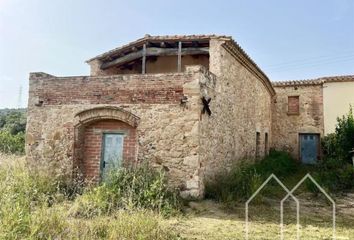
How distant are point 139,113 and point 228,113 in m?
3.46

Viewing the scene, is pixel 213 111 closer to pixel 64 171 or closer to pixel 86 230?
pixel 64 171

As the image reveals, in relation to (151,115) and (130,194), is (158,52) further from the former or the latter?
(130,194)

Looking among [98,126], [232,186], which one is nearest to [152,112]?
[98,126]

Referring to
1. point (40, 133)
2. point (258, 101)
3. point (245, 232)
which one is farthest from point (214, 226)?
point (258, 101)

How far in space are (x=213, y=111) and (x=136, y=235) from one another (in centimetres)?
515

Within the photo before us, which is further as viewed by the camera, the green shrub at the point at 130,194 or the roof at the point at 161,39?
the roof at the point at 161,39

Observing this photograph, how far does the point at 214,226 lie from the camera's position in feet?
20.6

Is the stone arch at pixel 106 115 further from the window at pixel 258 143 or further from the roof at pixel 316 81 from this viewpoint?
the roof at pixel 316 81

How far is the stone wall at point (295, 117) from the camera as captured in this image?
1800 cm

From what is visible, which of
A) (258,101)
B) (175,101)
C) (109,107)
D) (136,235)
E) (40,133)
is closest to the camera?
(136,235)

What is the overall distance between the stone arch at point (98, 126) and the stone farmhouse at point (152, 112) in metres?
0.03

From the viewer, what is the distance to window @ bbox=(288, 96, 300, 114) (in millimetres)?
18531

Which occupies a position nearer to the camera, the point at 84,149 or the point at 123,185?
the point at 123,185

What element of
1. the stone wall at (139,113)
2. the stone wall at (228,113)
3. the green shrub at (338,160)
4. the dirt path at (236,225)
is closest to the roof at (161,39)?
the stone wall at (228,113)
